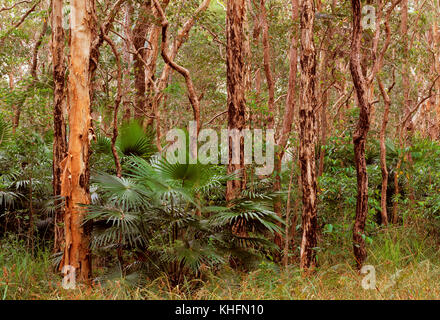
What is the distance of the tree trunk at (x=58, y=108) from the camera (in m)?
6.68

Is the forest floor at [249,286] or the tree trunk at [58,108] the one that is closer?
the forest floor at [249,286]

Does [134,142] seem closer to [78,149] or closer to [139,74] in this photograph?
[78,149]

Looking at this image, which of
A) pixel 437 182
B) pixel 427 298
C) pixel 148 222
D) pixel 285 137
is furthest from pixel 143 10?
pixel 427 298

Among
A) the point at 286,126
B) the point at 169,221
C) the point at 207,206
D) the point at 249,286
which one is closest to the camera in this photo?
the point at 249,286

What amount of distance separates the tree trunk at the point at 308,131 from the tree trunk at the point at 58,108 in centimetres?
332

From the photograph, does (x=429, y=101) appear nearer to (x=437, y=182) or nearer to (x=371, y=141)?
(x=371, y=141)

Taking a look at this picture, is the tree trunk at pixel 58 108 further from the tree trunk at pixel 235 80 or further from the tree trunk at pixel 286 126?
the tree trunk at pixel 286 126

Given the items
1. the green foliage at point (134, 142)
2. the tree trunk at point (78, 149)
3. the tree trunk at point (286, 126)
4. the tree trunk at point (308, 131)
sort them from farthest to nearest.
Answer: the tree trunk at point (286, 126) → the green foliage at point (134, 142) → the tree trunk at point (308, 131) → the tree trunk at point (78, 149)

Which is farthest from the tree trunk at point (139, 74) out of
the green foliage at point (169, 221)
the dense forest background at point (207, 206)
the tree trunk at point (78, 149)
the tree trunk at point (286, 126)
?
the green foliage at point (169, 221)

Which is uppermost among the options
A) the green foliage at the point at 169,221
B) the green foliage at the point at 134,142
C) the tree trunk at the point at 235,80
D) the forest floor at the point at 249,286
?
the tree trunk at the point at 235,80

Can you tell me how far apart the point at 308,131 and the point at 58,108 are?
138 inches

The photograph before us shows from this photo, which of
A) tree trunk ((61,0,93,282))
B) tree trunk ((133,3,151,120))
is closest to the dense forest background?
tree trunk ((61,0,93,282))

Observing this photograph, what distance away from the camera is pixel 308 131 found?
20.2 feet

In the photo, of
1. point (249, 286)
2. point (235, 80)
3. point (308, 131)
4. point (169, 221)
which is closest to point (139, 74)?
point (235, 80)
